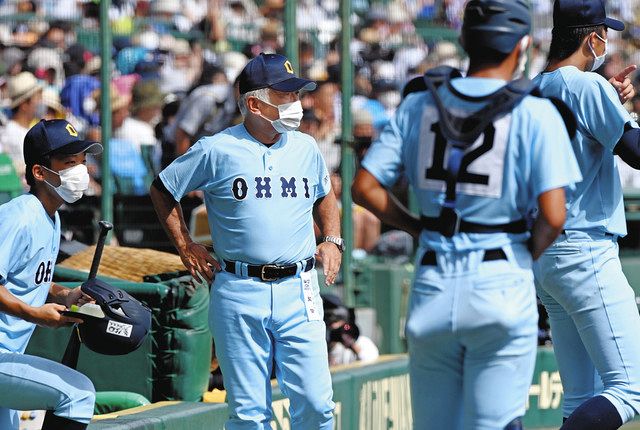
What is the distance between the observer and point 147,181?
928cm

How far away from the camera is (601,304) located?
5.06 meters

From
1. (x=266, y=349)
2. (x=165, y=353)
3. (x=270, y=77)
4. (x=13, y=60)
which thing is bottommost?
(x=165, y=353)

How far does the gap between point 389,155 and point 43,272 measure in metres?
1.48

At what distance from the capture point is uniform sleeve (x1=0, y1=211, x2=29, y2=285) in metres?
4.57

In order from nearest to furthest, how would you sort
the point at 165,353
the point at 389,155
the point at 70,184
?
the point at 389,155
the point at 70,184
the point at 165,353

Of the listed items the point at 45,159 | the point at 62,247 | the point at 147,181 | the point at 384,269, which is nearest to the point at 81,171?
the point at 45,159

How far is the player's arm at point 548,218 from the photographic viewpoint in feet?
12.9

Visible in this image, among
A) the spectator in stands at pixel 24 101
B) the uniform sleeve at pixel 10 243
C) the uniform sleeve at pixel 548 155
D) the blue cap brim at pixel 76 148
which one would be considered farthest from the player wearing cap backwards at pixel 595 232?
the spectator in stands at pixel 24 101

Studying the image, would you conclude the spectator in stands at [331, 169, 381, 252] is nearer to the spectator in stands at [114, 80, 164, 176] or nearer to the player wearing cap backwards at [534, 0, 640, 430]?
the spectator in stands at [114, 80, 164, 176]

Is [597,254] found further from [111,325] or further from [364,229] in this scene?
[364,229]

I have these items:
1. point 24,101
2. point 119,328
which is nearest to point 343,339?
point 24,101

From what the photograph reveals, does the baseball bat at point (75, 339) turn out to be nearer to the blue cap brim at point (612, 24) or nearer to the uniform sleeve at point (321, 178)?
the uniform sleeve at point (321, 178)

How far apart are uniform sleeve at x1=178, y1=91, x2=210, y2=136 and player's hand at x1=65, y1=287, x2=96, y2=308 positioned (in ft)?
14.8

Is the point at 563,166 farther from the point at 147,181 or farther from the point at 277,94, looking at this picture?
the point at 147,181
